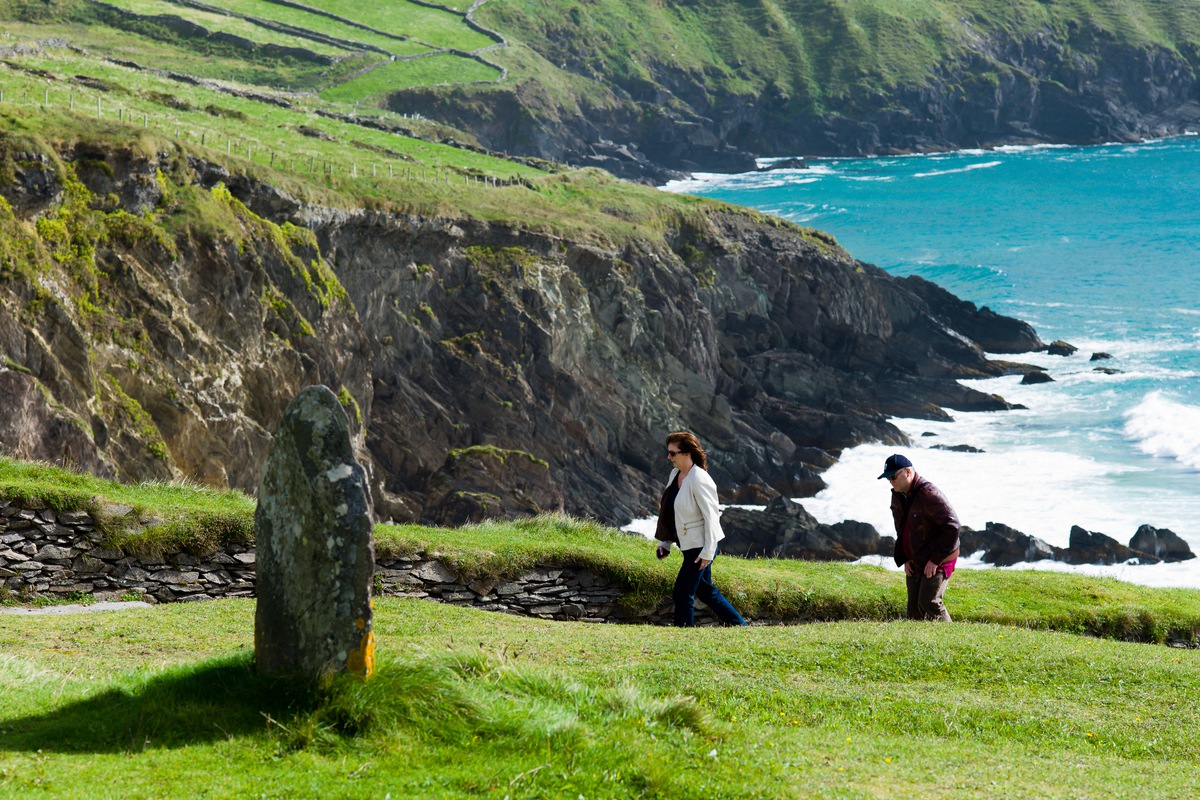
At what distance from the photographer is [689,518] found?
1370 centimetres

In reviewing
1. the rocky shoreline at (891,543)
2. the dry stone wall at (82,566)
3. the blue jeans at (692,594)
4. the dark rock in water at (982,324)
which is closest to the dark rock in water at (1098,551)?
the rocky shoreline at (891,543)

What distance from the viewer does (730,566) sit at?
732 inches

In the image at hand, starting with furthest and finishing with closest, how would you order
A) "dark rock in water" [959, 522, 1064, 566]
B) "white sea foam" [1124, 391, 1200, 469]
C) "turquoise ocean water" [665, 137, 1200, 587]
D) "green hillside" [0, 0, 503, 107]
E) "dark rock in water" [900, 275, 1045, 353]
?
"green hillside" [0, 0, 503, 107] → "dark rock in water" [900, 275, 1045, 353] → "white sea foam" [1124, 391, 1200, 469] → "turquoise ocean water" [665, 137, 1200, 587] → "dark rock in water" [959, 522, 1064, 566]

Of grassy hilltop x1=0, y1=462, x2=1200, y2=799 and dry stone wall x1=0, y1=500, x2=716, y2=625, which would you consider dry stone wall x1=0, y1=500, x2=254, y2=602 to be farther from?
grassy hilltop x1=0, y1=462, x2=1200, y2=799

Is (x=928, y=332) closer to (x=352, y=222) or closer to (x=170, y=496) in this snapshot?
(x=352, y=222)

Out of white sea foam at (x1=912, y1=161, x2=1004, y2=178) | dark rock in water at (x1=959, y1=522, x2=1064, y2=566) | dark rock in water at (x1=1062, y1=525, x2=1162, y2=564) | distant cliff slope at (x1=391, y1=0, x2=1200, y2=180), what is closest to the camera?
dark rock in water at (x1=1062, y1=525, x2=1162, y2=564)

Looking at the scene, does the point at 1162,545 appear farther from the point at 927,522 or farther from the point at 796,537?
the point at 927,522

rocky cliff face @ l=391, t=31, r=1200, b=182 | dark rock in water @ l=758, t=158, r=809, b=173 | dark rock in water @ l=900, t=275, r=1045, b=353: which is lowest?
dark rock in water @ l=900, t=275, r=1045, b=353

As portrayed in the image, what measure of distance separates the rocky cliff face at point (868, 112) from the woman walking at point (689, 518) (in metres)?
97.6

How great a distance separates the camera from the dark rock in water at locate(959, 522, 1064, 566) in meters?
41.9

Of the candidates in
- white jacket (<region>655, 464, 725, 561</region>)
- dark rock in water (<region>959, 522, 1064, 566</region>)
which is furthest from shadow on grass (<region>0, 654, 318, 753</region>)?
dark rock in water (<region>959, 522, 1064, 566</region>)

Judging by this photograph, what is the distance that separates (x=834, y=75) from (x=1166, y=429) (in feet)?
336

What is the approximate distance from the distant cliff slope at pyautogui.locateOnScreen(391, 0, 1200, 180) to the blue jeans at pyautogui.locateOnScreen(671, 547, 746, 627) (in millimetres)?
107519

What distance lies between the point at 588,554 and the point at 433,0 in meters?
129
